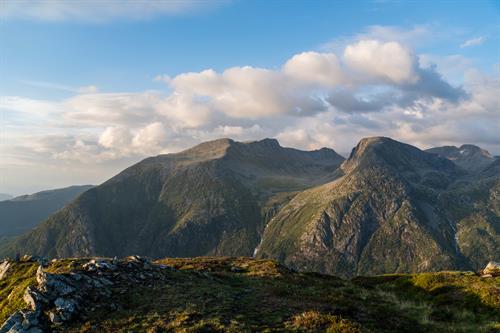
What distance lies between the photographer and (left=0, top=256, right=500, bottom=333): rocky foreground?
79.5ft

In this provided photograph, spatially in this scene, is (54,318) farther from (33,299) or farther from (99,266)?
(99,266)

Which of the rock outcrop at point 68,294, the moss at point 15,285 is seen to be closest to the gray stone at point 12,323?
→ the rock outcrop at point 68,294

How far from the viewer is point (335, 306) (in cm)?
2925

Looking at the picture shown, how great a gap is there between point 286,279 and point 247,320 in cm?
1899

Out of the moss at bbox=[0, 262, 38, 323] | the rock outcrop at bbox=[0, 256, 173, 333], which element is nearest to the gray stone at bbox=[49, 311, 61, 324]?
the rock outcrop at bbox=[0, 256, 173, 333]

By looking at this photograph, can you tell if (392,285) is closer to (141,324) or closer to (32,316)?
(141,324)

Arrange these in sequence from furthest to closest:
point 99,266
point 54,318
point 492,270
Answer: point 492,270, point 99,266, point 54,318

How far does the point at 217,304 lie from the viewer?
94.5 ft

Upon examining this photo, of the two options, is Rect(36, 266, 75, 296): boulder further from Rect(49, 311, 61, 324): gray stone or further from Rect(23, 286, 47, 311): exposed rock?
Rect(49, 311, 61, 324): gray stone

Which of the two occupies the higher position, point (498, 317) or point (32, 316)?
point (32, 316)

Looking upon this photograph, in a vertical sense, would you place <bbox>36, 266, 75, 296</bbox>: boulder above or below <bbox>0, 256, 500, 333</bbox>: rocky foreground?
above

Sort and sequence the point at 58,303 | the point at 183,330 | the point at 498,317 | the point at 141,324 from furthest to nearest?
the point at 498,317
the point at 58,303
the point at 141,324
the point at 183,330

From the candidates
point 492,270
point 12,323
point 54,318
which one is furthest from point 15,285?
point 492,270

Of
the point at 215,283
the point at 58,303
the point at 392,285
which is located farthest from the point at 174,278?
the point at 392,285
